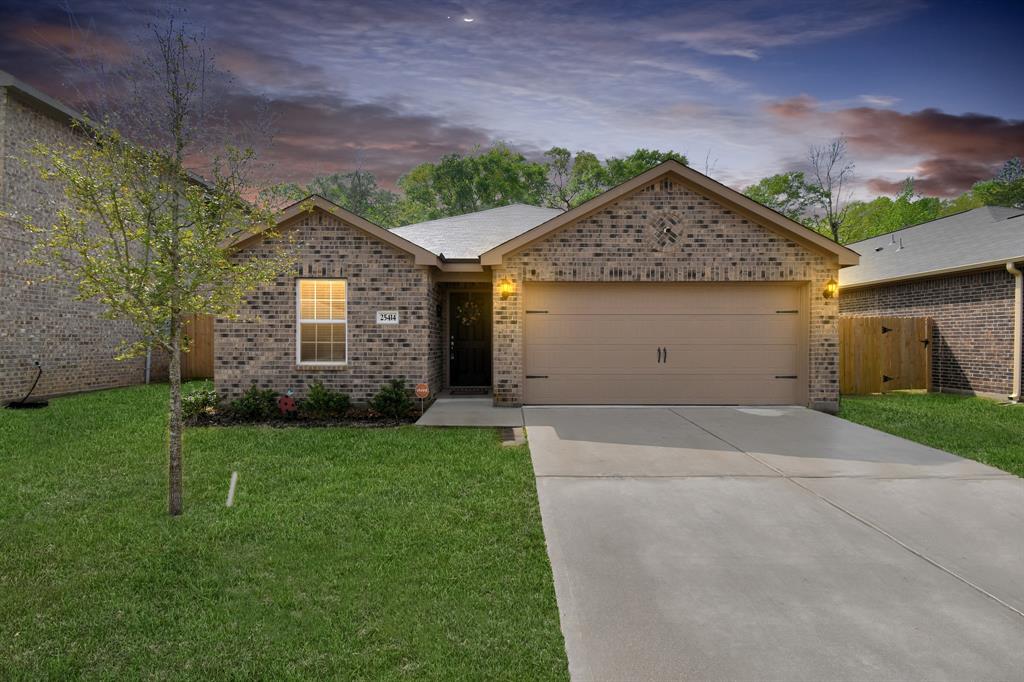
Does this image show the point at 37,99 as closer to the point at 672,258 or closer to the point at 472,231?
the point at 472,231

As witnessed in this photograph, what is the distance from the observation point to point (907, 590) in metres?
3.62

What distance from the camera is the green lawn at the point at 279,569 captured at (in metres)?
2.89

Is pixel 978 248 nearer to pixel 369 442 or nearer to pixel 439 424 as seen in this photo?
pixel 439 424

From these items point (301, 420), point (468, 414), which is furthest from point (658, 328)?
point (301, 420)

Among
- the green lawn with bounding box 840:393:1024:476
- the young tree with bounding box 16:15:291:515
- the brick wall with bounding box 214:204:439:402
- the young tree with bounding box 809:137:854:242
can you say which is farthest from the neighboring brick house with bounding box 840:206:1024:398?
the young tree with bounding box 809:137:854:242

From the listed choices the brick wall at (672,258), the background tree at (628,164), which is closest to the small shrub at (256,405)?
the brick wall at (672,258)

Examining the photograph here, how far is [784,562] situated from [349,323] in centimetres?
863

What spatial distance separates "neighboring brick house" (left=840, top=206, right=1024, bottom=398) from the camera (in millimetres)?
12508

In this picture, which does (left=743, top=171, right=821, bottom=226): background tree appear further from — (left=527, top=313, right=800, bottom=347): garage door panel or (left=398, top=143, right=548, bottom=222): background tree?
(left=527, top=313, right=800, bottom=347): garage door panel

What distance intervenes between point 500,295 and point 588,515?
21.1ft

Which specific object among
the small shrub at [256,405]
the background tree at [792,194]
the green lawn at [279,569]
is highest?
the background tree at [792,194]

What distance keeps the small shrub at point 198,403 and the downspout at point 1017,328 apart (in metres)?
16.6

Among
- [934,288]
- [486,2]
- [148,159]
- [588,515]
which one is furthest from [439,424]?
[934,288]

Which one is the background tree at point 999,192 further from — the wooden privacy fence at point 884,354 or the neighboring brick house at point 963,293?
the wooden privacy fence at point 884,354
